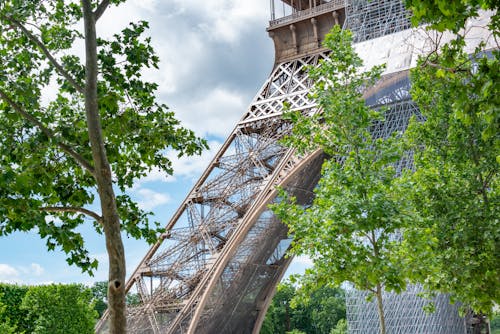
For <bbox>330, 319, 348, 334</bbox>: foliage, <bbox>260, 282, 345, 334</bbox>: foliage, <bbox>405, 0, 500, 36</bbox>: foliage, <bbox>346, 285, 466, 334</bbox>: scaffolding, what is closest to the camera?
<bbox>405, 0, 500, 36</bbox>: foliage

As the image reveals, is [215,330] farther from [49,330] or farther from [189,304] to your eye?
[49,330]

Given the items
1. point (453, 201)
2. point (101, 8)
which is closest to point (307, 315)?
point (453, 201)

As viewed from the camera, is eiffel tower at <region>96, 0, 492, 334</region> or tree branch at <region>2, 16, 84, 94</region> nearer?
tree branch at <region>2, 16, 84, 94</region>

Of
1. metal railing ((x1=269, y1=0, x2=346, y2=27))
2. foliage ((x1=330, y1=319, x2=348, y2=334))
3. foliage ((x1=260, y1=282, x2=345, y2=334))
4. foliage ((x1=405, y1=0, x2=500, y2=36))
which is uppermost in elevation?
metal railing ((x1=269, y1=0, x2=346, y2=27))

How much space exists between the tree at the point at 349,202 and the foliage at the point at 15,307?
1563 cm

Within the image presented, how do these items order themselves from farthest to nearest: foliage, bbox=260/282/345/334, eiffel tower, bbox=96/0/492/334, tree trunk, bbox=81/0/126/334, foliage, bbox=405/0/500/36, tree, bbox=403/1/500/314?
foliage, bbox=260/282/345/334 → eiffel tower, bbox=96/0/492/334 → tree, bbox=403/1/500/314 → tree trunk, bbox=81/0/126/334 → foliage, bbox=405/0/500/36

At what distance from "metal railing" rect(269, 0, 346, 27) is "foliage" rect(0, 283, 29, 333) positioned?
576 inches

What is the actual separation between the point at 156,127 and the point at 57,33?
170cm

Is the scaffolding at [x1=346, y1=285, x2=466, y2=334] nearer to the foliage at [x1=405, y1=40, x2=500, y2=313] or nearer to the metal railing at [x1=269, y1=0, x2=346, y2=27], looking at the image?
the foliage at [x1=405, y1=40, x2=500, y2=313]

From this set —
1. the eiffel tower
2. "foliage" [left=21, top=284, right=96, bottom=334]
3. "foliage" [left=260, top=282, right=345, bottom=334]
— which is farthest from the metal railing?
"foliage" [left=260, top=282, right=345, bottom=334]

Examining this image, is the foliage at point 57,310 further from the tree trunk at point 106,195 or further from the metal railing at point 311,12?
the tree trunk at point 106,195

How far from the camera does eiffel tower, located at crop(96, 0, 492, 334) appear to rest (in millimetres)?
20844

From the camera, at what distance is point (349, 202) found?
975 cm

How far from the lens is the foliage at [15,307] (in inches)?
910
